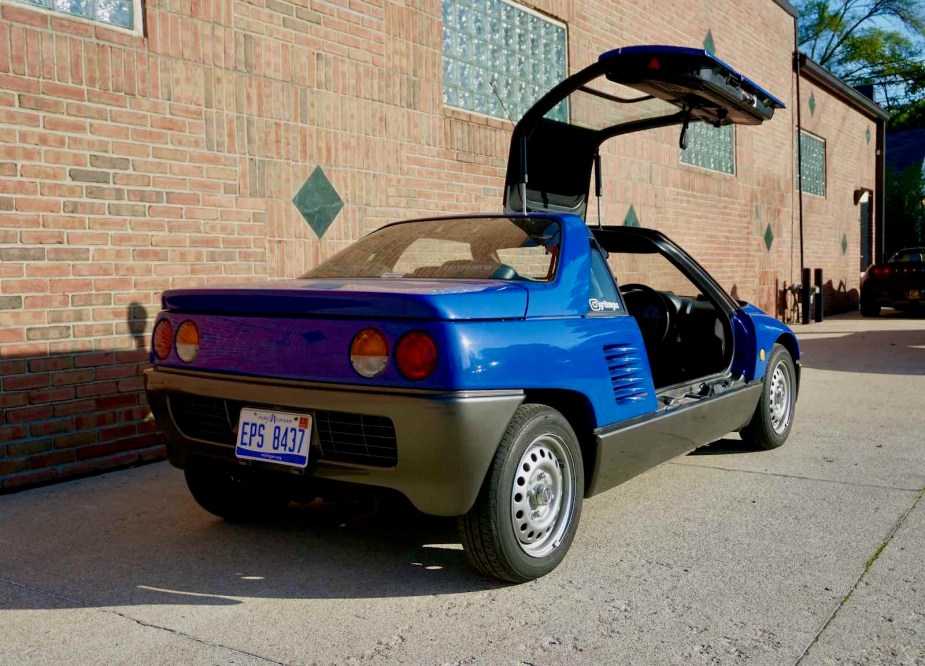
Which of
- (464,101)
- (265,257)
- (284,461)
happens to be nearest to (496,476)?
(284,461)

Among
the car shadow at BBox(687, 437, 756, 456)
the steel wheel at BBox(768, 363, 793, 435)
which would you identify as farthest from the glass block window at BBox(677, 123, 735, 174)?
the car shadow at BBox(687, 437, 756, 456)

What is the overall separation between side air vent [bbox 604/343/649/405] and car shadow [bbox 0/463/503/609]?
3.04ft

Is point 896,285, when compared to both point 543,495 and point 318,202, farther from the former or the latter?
point 543,495

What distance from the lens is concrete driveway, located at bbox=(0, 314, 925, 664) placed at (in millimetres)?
2670

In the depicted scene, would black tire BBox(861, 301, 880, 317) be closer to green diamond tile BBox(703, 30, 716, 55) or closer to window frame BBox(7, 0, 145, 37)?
green diamond tile BBox(703, 30, 716, 55)

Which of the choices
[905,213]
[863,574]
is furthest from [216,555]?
[905,213]

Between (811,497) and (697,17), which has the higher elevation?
(697,17)

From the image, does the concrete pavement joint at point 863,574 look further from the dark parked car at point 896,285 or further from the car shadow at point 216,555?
the dark parked car at point 896,285

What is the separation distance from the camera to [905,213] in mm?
25109

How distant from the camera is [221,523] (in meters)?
4.00

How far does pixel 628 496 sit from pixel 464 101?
4.57 m

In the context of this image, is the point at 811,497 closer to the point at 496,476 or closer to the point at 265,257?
the point at 496,476

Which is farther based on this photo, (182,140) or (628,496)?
(182,140)

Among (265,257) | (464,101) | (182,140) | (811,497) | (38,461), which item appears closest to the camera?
(811,497)
